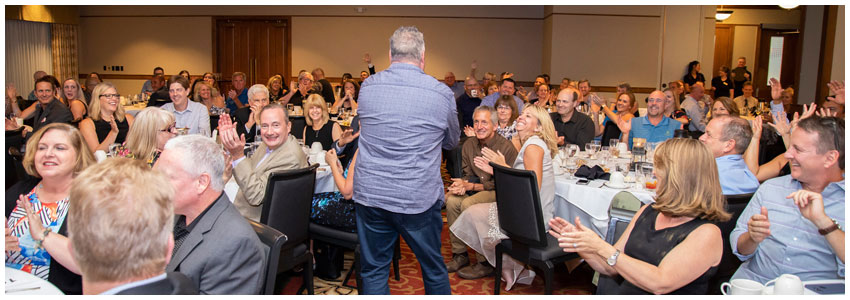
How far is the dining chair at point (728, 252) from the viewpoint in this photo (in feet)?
8.97

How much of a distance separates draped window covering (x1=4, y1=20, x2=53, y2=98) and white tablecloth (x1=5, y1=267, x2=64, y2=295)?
1176 centimetres

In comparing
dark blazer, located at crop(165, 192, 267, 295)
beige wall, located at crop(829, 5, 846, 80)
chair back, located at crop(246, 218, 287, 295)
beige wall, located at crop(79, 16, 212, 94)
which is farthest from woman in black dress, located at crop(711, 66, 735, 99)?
dark blazer, located at crop(165, 192, 267, 295)

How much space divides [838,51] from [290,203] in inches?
326

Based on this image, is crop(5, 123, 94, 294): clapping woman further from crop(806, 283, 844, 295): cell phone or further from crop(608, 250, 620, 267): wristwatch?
crop(806, 283, 844, 295): cell phone

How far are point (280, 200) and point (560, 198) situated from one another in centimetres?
178

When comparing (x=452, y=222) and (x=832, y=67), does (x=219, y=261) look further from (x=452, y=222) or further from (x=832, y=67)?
(x=832, y=67)

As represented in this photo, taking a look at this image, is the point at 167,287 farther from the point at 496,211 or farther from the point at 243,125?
the point at 243,125

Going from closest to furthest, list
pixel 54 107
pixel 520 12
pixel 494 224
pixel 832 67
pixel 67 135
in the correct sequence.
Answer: pixel 67 135 < pixel 494 224 < pixel 54 107 < pixel 832 67 < pixel 520 12

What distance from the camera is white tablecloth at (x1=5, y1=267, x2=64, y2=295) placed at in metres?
1.96

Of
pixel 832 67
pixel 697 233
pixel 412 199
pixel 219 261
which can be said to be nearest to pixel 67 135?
pixel 219 261

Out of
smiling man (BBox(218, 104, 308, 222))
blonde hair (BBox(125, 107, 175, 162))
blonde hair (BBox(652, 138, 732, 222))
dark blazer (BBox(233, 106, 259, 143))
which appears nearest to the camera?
blonde hair (BBox(652, 138, 732, 222))

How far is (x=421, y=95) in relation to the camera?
9.05ft

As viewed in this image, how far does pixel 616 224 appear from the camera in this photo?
2586 mm

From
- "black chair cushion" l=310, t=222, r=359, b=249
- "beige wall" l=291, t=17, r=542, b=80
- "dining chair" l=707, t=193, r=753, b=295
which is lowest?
"black chair cushion" l=310, t=222, r=359, b=249
